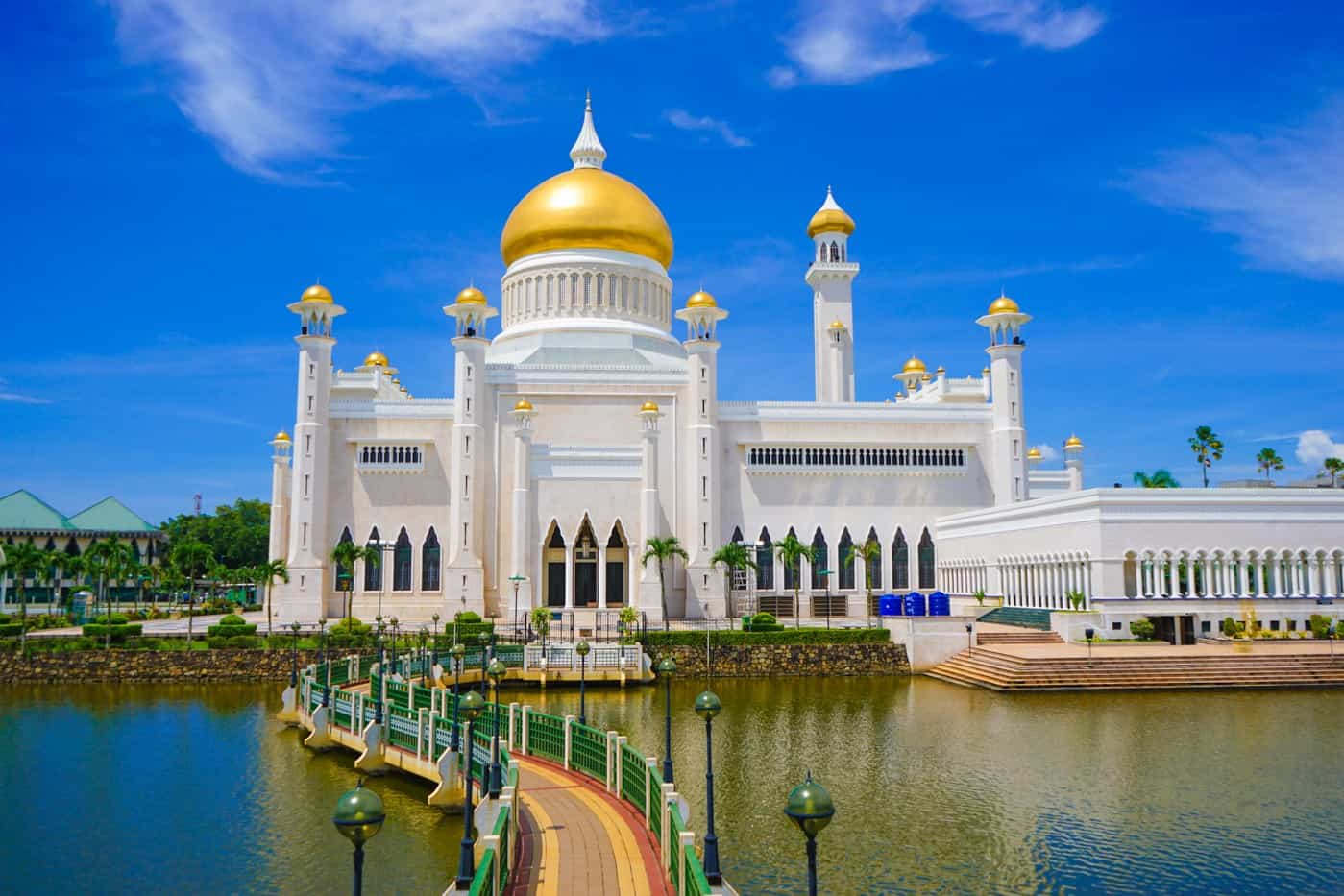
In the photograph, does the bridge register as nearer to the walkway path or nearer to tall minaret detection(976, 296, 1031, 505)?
the walkway path

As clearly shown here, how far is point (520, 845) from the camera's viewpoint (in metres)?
12.4

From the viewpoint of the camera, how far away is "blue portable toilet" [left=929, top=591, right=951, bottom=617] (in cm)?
4188

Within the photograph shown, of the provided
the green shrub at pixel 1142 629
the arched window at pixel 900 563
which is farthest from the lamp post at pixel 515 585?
the green shrub at pixel 1142 629

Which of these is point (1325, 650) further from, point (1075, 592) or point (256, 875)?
point (256, 875)

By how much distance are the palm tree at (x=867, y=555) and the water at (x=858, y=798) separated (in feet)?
50.5

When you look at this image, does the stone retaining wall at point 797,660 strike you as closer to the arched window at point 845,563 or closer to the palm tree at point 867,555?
the palm tree at point 867,555

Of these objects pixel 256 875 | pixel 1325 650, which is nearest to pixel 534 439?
pixel 1325 650

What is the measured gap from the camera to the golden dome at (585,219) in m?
49.1

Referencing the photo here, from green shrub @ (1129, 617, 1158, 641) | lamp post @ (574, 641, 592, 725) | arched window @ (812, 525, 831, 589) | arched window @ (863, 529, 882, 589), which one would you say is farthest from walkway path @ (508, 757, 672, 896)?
arched window @ (863, 529, 882, 589)

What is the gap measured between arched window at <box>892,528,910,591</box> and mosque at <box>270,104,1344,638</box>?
93mm

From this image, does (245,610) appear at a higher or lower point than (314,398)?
lower

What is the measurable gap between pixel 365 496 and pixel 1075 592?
2781 cm

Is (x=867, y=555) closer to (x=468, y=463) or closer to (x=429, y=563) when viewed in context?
(x=468, y=463)

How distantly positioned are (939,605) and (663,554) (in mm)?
10966
